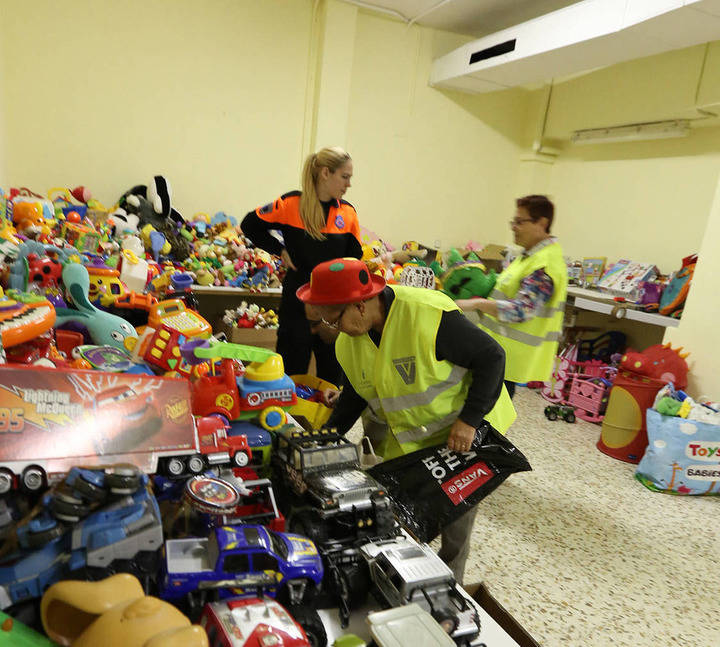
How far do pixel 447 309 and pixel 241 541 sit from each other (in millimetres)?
840

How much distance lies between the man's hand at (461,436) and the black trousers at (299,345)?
119 cm

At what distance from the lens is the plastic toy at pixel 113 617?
0.62 meters

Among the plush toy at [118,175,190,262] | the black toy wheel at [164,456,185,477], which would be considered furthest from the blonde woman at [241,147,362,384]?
the black toy wheel at [164,456,185,477]

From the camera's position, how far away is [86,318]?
6.01 ft

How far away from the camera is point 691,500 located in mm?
2898

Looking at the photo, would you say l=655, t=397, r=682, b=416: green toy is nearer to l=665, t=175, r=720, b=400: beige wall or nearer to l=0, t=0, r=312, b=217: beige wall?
l=665, t=175, r=720, b=400: beige wall

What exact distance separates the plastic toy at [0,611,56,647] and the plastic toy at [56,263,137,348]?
1171mm

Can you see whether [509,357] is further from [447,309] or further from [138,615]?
[138,615]

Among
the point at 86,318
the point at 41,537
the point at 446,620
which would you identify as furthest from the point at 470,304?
the point at 41,537

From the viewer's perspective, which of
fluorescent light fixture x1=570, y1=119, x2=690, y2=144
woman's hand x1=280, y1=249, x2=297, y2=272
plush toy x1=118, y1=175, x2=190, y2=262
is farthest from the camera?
fluorescent light fixture x1=570, y1=119, x2=690, y2=144

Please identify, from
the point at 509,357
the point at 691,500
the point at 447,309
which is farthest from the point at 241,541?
the point at 691,500

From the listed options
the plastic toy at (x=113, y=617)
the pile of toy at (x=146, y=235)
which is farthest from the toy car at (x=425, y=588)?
the pile of toy at (x=146, y=235)

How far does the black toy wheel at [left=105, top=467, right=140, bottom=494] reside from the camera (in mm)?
796

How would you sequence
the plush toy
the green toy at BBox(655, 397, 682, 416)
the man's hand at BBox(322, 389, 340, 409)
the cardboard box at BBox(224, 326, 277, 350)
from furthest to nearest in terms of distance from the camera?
the plush toy
the cardboard box at BBox(224, 326, 277, 350)
the green toy at BBox(655, 397, 682, 416)
the man's hand at BBox(322, 389, 340, 409)
